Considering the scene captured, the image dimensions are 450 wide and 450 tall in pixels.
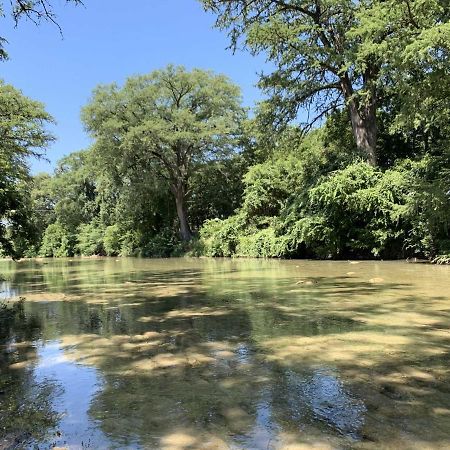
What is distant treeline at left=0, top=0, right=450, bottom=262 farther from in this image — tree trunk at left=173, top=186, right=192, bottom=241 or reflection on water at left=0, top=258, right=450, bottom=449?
reflection on water at left=0, top=258, right=450, bottom=449

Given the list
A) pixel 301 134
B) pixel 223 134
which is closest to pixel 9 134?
pixel 223 134

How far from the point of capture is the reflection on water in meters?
3.34

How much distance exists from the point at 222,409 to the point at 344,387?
1.13m

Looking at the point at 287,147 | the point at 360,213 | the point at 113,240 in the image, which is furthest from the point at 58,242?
the point at 360,213

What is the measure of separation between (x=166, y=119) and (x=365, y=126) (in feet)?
55.0

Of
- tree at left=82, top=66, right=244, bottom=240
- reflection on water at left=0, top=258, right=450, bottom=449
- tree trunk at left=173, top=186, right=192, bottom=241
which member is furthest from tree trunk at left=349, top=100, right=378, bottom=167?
tree trunk at left=173, top=186, right=192, bottom=241

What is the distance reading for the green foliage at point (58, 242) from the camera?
55656mm

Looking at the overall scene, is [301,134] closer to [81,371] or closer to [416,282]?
[416,282]

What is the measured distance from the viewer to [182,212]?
127 feet

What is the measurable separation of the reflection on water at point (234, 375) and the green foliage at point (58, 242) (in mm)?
48515

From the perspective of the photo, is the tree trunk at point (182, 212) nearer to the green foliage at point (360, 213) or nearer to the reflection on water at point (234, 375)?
the green foliage at point (360, 213)

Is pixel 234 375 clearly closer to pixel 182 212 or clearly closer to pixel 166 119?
pixel 166 119

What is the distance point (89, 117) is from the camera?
3512 centimetres

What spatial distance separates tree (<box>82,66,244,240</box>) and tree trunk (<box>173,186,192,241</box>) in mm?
1622
